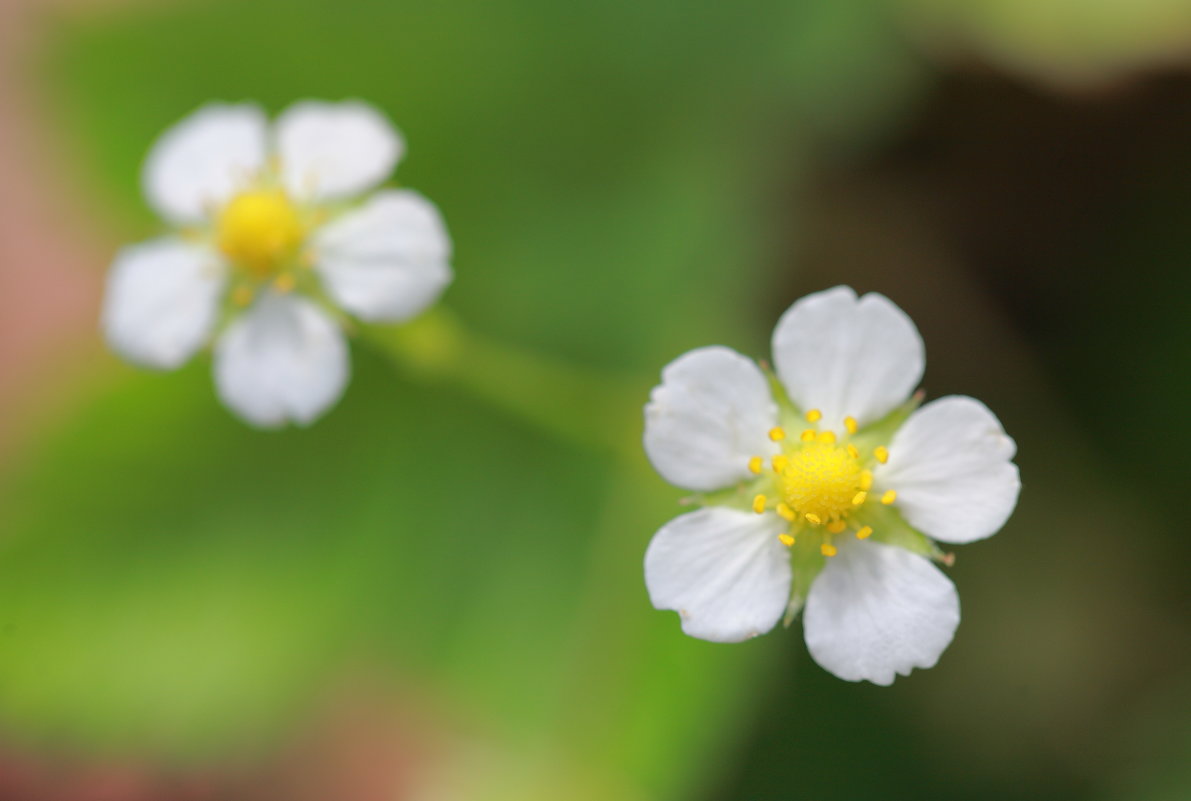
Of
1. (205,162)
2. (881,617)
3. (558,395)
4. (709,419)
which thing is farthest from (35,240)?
(881,617)

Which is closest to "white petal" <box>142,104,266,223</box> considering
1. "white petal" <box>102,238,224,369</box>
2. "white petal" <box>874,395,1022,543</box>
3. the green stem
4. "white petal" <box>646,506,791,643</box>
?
"white petal" <box>102,238,224,369</box>

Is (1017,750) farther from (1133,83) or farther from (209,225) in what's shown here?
(209,225)

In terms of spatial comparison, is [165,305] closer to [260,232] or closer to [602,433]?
[260,232]

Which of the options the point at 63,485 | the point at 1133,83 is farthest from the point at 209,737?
the point at 1133,83

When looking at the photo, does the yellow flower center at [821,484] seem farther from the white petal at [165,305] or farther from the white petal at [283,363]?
the white petal at [165,305]

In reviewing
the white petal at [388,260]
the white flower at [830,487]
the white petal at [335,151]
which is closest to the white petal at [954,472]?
the white flower at [830,487]

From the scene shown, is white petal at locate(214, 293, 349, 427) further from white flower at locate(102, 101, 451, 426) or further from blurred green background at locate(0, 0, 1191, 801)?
blurred green background at locate(0, 0, 1191, 801)

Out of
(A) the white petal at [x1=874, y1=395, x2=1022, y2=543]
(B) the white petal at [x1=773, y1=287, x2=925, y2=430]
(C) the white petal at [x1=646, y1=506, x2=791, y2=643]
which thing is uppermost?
(B) the white petal at [x1=773, y1=287, x2=925, y2=430]
